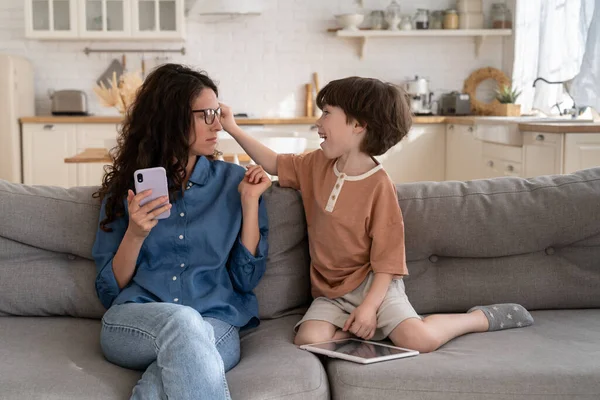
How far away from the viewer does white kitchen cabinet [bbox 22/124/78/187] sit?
637 centimetres

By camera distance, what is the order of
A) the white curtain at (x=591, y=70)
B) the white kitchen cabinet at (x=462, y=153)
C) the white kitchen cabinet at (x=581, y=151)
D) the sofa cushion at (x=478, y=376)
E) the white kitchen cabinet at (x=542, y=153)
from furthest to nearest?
1. the white kitchen cabinet at (x=462, y=153)
2. the white curtain at (x=591, y=70)
3. the white kitchen cabinet at (x=542, y=153)
4. the white kitchen cabinet at (x=581, y=151)
5. the sofa cushion at (x=478, y=376)

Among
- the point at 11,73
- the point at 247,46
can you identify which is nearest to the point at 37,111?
the point at 11,73

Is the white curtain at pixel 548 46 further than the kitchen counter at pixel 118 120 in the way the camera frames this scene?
No

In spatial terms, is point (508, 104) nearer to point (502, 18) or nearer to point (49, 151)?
point (502, 18)

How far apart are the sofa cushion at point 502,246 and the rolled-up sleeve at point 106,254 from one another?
791 millimetres

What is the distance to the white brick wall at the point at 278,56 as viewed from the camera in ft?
22.3

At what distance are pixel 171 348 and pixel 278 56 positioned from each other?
543cm

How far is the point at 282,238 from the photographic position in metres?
2.23

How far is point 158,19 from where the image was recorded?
656 cm

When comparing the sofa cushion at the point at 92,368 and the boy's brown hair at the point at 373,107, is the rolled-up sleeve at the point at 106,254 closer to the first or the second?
the sofa cushion at the point at 92,368

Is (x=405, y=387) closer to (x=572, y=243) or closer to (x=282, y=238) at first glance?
(x=282, y=238)

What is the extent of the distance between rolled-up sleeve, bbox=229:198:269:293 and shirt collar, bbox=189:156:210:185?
18 centimetres

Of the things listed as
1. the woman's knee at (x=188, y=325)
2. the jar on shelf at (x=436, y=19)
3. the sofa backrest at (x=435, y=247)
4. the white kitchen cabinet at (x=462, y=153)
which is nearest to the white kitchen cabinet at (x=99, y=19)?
the jar on shelf at (x=436, y=19)

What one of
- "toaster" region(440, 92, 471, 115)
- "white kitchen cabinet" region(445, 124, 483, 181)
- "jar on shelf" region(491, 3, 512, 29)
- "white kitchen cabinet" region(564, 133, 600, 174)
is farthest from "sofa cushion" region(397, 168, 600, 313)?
"jar on shelf" region(491, 3, 512, 29)
